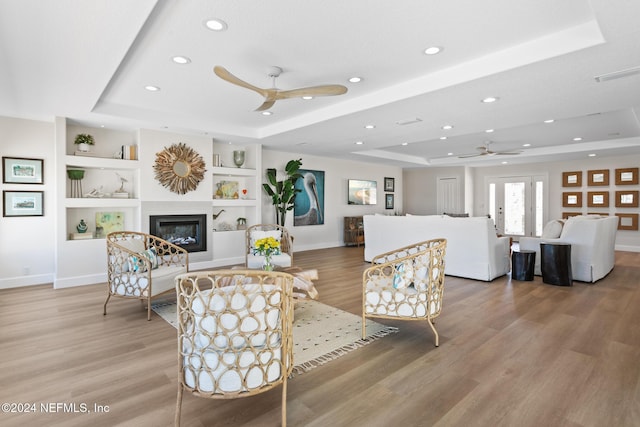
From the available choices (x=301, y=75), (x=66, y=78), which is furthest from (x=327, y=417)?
(x=66, y=78)

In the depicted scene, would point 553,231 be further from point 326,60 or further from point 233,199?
point 233,199

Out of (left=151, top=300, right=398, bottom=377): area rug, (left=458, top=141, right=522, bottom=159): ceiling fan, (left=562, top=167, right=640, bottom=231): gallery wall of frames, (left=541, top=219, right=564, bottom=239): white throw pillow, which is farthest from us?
(left=562, top=167, right=640, bottom=231): gallery wall of frames

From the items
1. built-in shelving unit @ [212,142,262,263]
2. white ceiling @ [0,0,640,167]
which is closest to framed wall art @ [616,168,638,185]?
white ceiling @ [0,0,640,167]

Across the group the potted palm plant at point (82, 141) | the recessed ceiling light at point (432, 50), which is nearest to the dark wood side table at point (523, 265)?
the recessed ceiling light at point (432, 50)

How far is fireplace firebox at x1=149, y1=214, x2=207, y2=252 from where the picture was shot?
5936 mm

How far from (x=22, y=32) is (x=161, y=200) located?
347 centimetres

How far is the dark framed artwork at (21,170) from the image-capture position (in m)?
4.94

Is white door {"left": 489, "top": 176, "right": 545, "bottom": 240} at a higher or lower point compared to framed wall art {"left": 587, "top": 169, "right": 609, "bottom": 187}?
lower

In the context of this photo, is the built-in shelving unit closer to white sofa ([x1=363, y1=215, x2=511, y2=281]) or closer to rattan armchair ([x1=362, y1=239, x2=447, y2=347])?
white sofa ([x1=363, y1=215, x2=511, y2=281])

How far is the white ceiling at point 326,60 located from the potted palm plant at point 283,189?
209cm

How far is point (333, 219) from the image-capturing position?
9484 mm

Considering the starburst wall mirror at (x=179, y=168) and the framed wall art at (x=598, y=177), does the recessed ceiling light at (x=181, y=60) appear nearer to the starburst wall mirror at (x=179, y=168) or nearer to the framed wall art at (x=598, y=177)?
the starburst wall mirror at (x=179, y=168)

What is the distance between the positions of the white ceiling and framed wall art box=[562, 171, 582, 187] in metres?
4.06

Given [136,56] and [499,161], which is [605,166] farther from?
[136,56]
